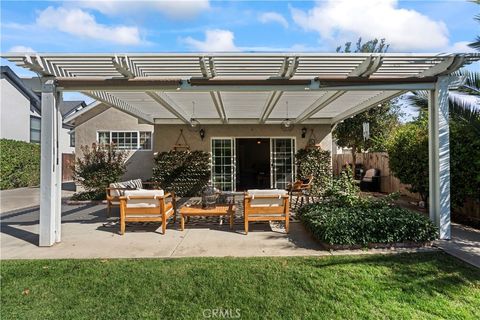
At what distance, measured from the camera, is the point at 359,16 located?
7121 millimetres

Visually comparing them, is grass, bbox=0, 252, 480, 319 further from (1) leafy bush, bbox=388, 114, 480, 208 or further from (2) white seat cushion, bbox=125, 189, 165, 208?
(1) leafy bush, bbox=388, 114, 480, 208

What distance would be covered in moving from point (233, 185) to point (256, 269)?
8.48 meters

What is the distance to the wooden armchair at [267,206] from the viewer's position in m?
6.12

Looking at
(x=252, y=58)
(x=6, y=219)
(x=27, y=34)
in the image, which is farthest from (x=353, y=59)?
(x=6, y=219)

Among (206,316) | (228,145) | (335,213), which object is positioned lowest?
(206,316)

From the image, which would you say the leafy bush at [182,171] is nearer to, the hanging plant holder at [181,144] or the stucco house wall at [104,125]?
the hanging plant holder at [181,144]

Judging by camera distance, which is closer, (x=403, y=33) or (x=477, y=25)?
(x=477, y=25)

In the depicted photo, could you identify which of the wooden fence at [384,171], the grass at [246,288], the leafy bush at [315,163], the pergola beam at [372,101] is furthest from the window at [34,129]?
the wooden fence at [384,171]

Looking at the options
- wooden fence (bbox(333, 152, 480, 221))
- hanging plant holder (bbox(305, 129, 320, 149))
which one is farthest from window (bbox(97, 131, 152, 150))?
wooden fence (bbox(333, 152, 480, 221))

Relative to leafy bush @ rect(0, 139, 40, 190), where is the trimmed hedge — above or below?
below

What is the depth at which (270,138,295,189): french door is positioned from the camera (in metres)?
12.5

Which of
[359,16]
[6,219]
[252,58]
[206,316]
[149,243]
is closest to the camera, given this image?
[206,316]

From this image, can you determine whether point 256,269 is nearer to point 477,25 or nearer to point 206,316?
point 206,316

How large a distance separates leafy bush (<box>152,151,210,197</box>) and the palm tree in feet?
27.7
